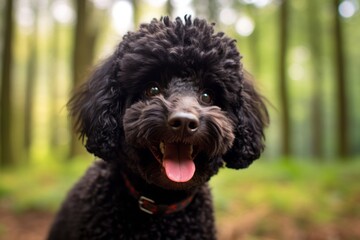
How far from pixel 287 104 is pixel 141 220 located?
12.3 m

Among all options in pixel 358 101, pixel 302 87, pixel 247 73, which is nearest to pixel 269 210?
pixel 247 73

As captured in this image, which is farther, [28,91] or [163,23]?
[28,91]

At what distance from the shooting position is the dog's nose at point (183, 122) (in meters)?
2.58

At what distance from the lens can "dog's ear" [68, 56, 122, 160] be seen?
120 inches

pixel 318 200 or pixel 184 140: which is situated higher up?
pixel 184 140

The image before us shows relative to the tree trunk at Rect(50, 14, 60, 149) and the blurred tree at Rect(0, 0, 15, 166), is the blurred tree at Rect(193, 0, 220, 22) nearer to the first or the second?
the blurred tree at Rect(0, 0, 15, 166)

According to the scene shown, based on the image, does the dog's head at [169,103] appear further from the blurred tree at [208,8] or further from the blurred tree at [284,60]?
the blurred tree at [284,60]

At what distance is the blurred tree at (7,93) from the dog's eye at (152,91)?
32.8ft

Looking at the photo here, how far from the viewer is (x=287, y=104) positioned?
14906mm

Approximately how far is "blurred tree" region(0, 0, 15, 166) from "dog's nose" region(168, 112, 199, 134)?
414 inches

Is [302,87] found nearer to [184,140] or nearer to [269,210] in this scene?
[269,210]

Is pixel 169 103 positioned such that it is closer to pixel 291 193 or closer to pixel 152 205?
pixel 152 205

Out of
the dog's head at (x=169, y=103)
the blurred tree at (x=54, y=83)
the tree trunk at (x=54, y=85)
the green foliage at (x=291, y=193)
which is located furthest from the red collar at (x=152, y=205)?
the tree trunk at (x=54, y=85)

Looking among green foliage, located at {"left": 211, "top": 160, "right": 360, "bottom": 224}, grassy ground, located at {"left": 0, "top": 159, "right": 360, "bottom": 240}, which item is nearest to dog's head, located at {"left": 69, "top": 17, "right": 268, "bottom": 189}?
grassy ground, located at {"left": 0, "top": 159, "right": 360, "bottom": 240}
